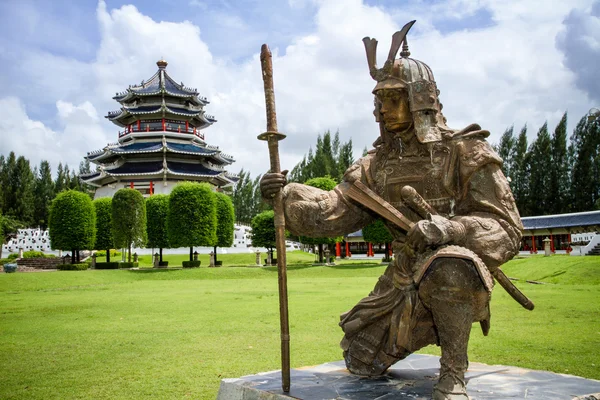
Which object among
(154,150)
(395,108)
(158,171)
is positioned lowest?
(395,108)

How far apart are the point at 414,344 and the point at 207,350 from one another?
4.71 meters

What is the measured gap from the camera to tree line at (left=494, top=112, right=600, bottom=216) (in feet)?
138

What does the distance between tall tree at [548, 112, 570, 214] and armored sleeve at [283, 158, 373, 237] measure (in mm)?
44026

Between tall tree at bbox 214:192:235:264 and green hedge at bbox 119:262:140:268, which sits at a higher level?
tall tree at bbox 214:192:235:264

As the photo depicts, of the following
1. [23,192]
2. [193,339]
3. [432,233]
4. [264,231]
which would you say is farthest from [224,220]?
[432,233]

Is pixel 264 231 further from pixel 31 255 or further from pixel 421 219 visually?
pixel 421 219

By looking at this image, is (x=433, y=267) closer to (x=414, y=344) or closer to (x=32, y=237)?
(x=414, y=344)

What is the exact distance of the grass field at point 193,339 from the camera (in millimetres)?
6438

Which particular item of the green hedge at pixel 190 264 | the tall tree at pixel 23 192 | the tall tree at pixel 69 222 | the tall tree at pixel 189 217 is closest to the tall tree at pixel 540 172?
the tall tree at pixel 189 217

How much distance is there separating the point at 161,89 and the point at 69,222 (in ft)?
73.2

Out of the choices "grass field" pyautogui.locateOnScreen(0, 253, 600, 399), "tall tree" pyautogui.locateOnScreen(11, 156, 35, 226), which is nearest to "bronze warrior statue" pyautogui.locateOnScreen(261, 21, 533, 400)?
"grass field" pyautogui.locateOnScreen(0, 253, 600, 399)

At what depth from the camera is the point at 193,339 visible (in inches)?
360

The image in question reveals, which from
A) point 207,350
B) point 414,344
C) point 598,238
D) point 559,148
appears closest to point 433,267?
point 414,344

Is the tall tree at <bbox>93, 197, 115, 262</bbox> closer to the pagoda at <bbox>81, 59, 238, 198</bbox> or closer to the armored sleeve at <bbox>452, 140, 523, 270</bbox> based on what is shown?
the pagoda at <bbox>81, 59, 238, 198</bbox>
